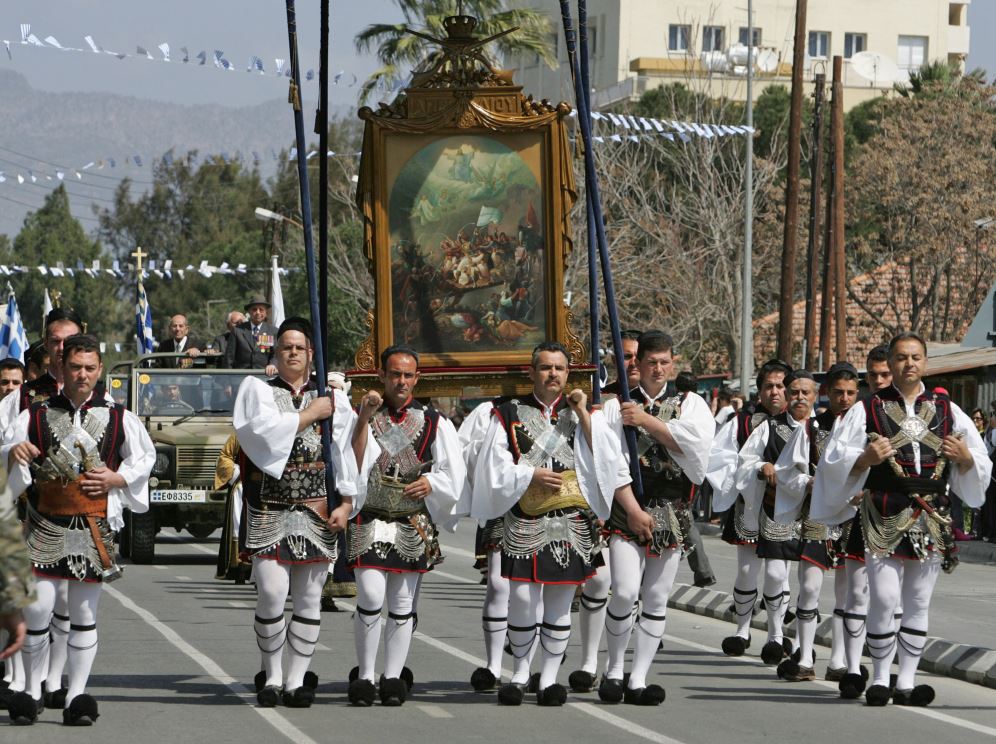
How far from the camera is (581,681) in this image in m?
11.9

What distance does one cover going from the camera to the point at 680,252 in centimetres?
4825

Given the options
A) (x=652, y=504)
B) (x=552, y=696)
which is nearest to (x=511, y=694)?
(x=552, y=696)

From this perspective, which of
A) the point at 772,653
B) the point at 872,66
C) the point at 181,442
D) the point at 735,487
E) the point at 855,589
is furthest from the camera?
the point at 872,66

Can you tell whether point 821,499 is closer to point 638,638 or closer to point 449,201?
point 638,638

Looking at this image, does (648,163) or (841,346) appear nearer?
(841,346)

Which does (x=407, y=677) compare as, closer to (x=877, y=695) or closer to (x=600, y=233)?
(x=877, y=695)

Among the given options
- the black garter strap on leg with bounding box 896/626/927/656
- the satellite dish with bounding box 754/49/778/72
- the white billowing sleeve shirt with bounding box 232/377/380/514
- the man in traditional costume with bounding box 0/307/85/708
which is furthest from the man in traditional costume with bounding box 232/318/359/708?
the satellite dish with bounding box 754/49/778/72

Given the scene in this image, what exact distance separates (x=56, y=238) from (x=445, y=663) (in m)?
98.9

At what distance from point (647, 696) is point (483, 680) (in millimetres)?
1072

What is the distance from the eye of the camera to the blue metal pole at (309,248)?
1105 cm

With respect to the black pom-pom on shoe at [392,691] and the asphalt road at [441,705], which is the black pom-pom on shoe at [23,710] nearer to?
the asphalt road at [441,705]

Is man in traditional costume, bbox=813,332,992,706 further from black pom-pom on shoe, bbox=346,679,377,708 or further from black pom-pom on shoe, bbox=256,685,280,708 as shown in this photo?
black pom-pom on shoe, bbox=256,685,280,708

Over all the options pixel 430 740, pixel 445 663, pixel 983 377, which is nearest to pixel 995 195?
pixel 983 377

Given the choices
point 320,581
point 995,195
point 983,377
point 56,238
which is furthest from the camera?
point 56,238
